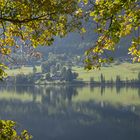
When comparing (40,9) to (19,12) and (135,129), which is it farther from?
(135,129)

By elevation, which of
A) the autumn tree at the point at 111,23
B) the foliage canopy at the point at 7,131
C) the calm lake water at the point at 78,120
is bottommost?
the calm lake water at the point at 78,120

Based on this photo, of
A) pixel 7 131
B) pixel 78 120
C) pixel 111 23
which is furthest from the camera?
pixel 78 120

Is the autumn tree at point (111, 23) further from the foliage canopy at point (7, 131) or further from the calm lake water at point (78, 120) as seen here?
the calm lake water at point (78, 120)

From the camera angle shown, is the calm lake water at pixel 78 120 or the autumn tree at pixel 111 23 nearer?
the autumn tree at pixel 111 23

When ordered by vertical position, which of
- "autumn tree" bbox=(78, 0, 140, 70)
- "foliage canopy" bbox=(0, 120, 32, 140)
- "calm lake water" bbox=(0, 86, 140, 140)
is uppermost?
"autumn tree" bbox=(78, 0, 140, 70)

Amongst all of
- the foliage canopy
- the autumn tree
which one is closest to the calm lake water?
the foliage canopy

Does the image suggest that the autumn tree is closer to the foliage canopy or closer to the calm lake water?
the foliage canopy

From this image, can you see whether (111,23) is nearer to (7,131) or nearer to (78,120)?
(7,131)

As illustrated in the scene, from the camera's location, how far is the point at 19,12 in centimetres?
1247

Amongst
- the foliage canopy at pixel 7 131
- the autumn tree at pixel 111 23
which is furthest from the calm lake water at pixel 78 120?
the autumn tree at pixel 111 23

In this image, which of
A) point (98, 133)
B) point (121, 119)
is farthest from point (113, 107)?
point (98, 133)

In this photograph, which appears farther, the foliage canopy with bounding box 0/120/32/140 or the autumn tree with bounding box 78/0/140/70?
the foliage canopy with bounding box 0/120/32/140

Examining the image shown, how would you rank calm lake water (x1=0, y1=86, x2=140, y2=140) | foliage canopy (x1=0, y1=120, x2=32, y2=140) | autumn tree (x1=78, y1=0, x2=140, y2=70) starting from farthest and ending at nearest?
calm lake water (x1=0, y1=86, x2=140, y2=140), foliage canopy (x1=0, y1=120, x2=32, y2=140), autumn tree (x1=78, y1=0, x2=140, y2=70)

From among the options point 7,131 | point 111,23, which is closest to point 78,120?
point 7,131
